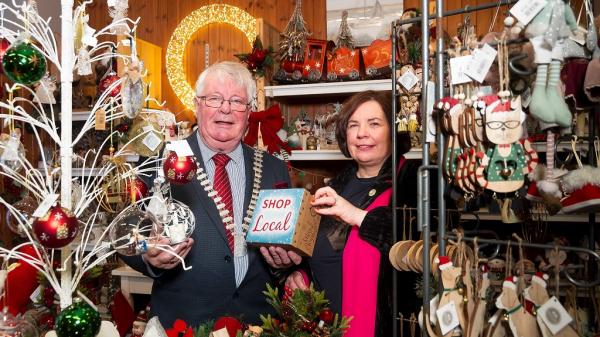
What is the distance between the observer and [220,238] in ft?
6.14

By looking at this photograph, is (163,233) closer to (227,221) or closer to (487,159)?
(227,221)

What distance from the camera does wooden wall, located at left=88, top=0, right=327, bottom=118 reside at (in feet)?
11.2

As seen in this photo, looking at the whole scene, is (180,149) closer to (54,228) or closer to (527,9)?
(54,228)

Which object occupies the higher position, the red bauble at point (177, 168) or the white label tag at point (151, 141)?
the white label tag at point (151, 141)

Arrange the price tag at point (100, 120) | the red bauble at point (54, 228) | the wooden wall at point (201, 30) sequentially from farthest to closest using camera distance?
the wooden wall at point (201, 30) < the price tag at point (100, 120) < the red bauble at point (54, 228)

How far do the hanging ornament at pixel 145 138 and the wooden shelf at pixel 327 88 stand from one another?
1.81m

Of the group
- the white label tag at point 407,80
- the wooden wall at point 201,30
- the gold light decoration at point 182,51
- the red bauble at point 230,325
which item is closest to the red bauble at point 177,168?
the red bauble at point 230,325

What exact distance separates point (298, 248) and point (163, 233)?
566 millimetres

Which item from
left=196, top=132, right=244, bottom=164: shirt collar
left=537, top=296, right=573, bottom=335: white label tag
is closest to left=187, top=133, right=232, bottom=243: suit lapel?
left=196, top=132, right=244, bottom=164: shirt collar

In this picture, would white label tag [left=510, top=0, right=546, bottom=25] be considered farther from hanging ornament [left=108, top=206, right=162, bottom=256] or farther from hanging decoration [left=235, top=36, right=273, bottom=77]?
hanging decoration [left=235, top=36, right=273, bottom=77]

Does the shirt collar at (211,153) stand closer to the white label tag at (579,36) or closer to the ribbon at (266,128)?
the ribbon at (266,128)

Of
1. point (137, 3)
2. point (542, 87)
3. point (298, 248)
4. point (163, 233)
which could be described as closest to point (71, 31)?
point (163, 233)

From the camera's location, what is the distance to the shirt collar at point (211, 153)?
6.59ft

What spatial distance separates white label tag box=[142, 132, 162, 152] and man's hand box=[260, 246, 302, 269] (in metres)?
0.64
